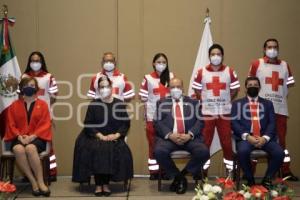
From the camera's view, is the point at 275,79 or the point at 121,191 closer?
the point at 121,191

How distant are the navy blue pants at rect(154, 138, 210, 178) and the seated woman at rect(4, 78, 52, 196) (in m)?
1.12

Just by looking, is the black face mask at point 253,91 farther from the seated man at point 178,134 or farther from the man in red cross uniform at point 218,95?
the seated man at point 178,134

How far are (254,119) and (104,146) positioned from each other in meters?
1.55

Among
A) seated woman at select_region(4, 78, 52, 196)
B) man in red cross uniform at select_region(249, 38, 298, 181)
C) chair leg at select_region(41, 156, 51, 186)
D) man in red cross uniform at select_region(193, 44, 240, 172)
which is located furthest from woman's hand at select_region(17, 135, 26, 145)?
man in red cross uniform at select_region(249, 38, 298, 181)

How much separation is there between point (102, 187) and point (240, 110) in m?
1.60

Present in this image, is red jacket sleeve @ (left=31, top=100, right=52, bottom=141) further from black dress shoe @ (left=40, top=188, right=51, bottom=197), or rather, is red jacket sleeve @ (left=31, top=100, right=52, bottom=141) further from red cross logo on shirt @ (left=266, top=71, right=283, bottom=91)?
red cross logo on shirt @ (left=266, top=71, right=283, bottom=91)

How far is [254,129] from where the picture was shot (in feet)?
15.4

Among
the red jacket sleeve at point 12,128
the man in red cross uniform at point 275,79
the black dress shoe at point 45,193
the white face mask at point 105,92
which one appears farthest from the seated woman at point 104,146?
the man in red cross uniform at point 275,79

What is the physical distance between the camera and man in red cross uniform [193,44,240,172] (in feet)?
16.4

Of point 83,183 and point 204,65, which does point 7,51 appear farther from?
point 204,65

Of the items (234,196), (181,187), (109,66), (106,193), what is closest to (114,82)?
(109,66)

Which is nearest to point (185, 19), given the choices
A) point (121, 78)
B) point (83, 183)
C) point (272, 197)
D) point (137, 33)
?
point (137, 33)

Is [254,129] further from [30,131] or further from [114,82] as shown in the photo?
[30,131]

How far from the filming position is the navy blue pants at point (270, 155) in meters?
4.45
